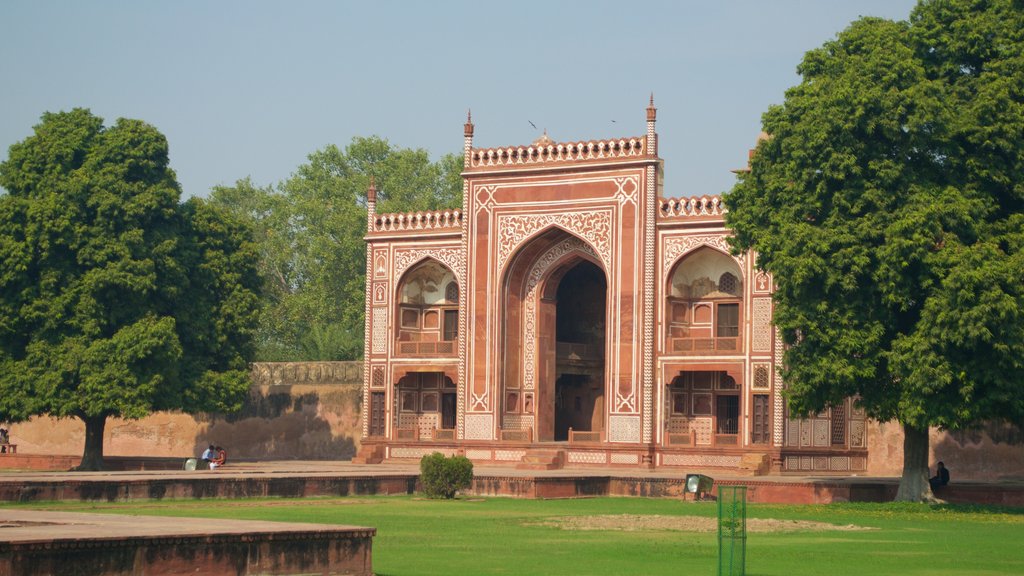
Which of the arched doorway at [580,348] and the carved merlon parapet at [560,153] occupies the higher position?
the carved merlon parapet at [560,153]

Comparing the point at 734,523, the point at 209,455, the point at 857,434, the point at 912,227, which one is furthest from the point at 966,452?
the point at 734,523

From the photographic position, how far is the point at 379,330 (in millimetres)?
37781

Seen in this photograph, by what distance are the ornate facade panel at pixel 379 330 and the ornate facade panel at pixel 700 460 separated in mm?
8372

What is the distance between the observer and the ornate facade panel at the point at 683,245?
32.8m

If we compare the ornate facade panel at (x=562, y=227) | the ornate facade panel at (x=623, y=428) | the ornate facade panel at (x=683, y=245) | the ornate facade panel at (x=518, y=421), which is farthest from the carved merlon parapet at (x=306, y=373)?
the ornate facade panel at (x=683, y=245)

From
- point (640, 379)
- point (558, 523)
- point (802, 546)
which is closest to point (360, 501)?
point (558, 523)

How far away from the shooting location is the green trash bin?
11.8m

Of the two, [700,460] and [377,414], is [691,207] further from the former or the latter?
[377,414]

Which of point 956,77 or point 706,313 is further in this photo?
point 706,313

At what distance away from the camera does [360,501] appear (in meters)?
23.4

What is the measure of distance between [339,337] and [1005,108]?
2969 centimetres

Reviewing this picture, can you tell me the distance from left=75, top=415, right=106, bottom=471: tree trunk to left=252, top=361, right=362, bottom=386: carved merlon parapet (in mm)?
9710

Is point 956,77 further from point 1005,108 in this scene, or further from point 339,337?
point 339,337

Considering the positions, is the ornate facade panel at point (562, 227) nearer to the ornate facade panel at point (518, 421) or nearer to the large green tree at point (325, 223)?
the ornate facade panel at point (518, 421)
